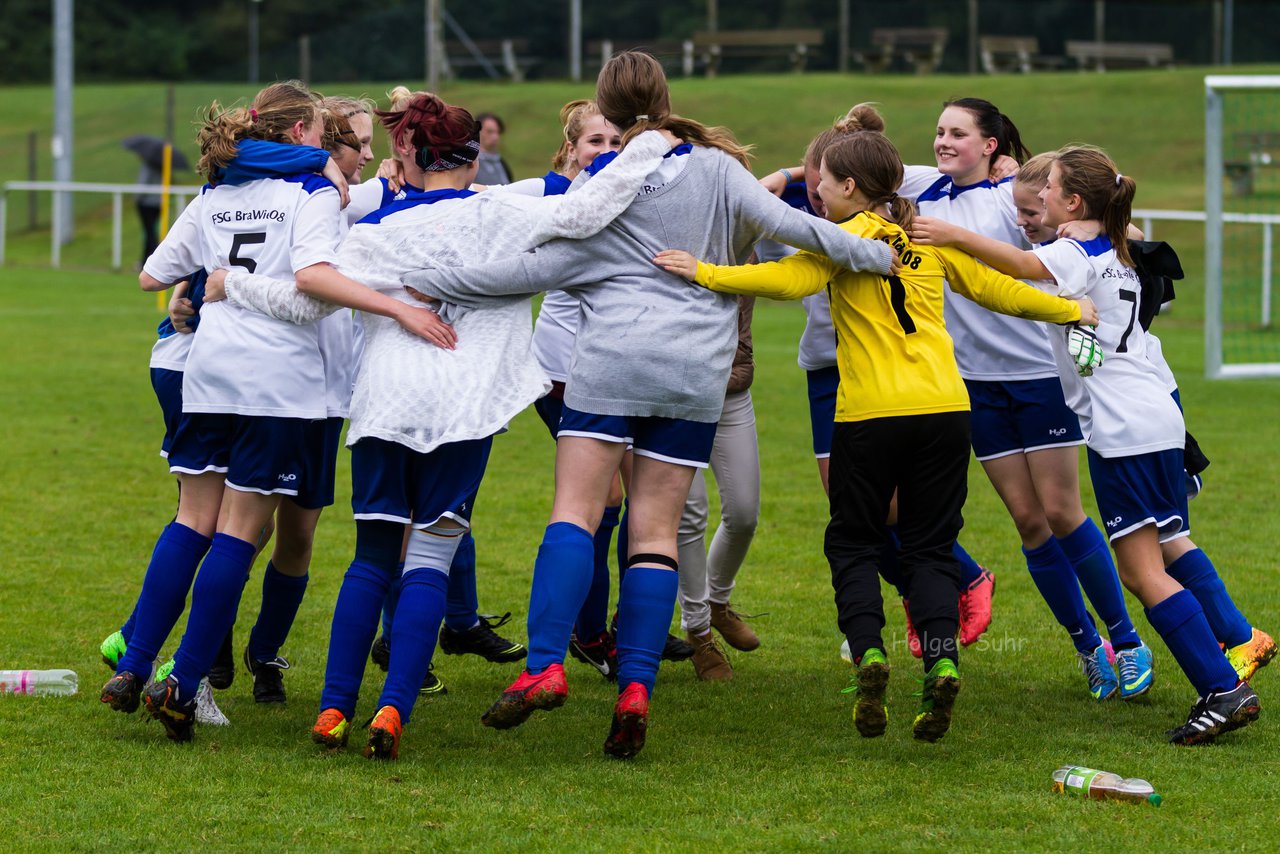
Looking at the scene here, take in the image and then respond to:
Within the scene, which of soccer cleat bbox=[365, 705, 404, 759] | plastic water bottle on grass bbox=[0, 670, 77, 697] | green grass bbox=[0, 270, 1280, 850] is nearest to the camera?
green grass bbox=[0, 270, 1280, 850]

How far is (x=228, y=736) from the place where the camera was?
4449mm

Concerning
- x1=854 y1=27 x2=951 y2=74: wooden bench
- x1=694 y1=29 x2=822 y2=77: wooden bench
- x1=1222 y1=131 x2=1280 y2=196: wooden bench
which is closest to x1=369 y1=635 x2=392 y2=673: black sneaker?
x1=1222 y1=131 x2=1280 y2=196: wooden bench

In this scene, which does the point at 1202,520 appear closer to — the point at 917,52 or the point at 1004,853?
the point at 1004,853

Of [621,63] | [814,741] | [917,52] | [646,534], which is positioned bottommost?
[814,741]

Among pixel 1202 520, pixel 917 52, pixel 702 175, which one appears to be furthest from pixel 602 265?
pixel 917 52

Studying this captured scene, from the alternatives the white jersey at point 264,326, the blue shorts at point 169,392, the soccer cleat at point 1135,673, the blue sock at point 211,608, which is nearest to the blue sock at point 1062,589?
the soccer cleat at point 1135,673

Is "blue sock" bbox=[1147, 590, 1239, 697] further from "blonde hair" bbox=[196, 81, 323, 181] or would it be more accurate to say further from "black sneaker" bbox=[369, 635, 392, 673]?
"blonde hair" bbox=[196, 81, 323, 181]

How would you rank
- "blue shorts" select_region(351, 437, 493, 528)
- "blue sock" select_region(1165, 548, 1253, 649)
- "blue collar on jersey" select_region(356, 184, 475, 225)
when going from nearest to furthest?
"blue shorts" select_region(351, 437, 493, 528)
"blue collar on jersey" select_region(356, 184, 475, 225)
"blue sock" select_region(1165, 548, 1253, 649)

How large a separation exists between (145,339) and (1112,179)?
12686 millimetres

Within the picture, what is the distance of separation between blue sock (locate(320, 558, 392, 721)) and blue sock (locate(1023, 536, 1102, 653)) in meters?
Result: 2.18

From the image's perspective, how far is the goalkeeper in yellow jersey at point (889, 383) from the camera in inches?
165

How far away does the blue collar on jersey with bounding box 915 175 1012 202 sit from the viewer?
16.9 ft

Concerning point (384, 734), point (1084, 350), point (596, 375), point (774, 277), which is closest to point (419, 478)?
point (596, 375)

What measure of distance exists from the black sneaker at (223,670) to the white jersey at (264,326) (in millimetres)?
970
